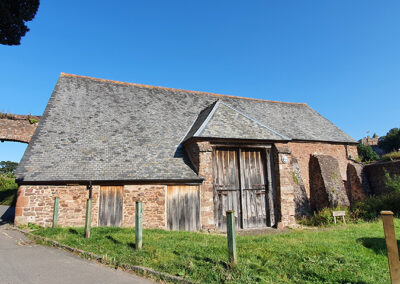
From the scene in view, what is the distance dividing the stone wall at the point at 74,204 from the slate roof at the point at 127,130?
0.50 m

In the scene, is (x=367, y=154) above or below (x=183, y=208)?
above

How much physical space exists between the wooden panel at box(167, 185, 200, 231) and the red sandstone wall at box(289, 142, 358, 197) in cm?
800

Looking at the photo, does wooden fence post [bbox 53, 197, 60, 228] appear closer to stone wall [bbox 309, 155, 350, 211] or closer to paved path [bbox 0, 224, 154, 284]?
paved path [bbox 0, 224, 154, 284]

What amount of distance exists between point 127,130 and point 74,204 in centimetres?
465

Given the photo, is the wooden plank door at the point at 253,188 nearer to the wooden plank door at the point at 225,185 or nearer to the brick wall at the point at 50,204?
the wooden plank door at the point at 225,185

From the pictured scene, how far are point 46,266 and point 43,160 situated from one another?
260 inches

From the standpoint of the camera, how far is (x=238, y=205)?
1193 centimetres

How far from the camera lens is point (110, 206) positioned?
35.1 ft

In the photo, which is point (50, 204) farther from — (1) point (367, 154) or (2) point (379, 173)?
(1) point (367, 154)

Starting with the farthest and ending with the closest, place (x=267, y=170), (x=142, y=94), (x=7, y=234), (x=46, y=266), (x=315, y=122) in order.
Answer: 1. (x=315, y=122)
2. (x=142, y=94)
3. (x=267, y=170)
4. (x=7, y=234)
5. (x=46, y=266)

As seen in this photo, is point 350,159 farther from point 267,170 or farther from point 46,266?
point 46,266

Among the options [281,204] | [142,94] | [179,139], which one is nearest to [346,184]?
[281,204]

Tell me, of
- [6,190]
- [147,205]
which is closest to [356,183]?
[147,205]

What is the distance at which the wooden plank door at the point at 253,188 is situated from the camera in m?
12.0
